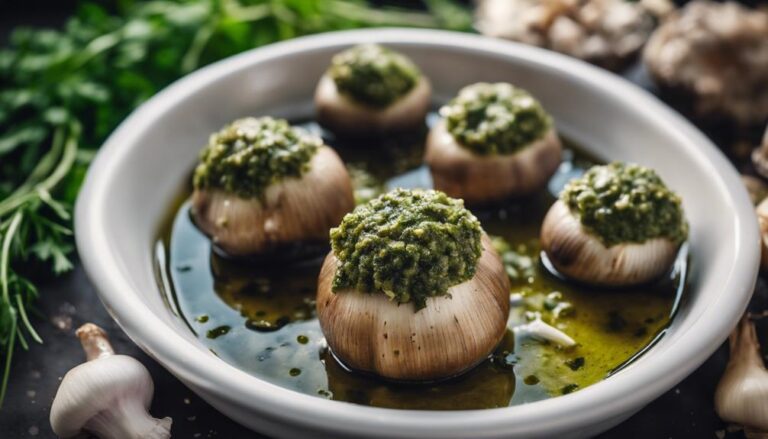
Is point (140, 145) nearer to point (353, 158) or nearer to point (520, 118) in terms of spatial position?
point (353, 158)

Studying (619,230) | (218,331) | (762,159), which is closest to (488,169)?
(619,230)

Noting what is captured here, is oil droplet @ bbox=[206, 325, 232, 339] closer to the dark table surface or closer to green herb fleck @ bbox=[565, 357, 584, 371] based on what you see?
the dark table surface

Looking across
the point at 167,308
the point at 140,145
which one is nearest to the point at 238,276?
the point at 167,308

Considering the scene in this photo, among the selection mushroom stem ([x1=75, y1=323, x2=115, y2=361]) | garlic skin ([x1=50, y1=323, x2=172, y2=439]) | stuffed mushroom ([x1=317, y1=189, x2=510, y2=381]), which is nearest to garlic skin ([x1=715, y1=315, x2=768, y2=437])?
stuffed mushroom ([x1=317, y1=189, x2=510, y2=381])

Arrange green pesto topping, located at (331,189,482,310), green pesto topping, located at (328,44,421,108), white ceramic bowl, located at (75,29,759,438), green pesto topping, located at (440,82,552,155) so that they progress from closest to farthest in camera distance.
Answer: white ceramic bowl, located at (75,29,759,438), green pesto topping, located at (331,189,482,310), green pesto topping, located at (440,82,552,155), green pesto topping, located at (328,44,421,108)

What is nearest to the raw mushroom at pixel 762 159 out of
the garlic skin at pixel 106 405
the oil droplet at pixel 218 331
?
the oil droplet at pixel 218 331

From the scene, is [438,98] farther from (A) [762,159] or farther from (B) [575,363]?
(B) [575,363]

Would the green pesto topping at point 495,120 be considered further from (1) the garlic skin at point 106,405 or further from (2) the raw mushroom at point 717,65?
(1) the garlic skin at point 106,405

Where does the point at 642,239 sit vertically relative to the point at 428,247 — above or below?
below
